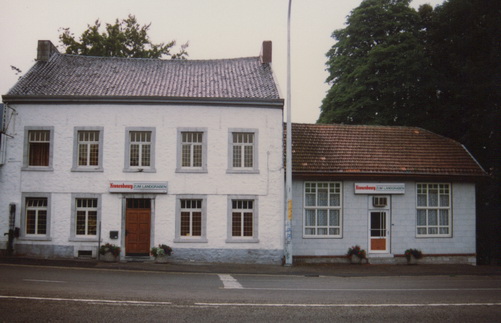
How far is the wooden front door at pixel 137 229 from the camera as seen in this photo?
21328mm

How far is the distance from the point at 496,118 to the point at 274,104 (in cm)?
1182

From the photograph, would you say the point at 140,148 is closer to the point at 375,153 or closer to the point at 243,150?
the point at 243,150

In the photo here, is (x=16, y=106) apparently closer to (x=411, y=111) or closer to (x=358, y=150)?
(x=358, y=150)

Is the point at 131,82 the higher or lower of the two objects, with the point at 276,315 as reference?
higher

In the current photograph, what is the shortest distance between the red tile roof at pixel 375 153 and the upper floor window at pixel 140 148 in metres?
6.43

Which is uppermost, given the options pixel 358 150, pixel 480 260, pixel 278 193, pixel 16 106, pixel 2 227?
pixel 16 106

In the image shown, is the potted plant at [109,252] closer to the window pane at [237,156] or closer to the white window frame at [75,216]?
the white window frame at [75,216]

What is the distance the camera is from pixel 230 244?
21.4 m

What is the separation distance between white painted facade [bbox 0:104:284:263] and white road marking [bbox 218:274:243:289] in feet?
15.8

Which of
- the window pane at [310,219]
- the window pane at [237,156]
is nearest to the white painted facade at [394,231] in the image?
the window pane at [310,219]

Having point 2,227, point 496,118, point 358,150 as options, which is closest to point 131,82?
point 2,227

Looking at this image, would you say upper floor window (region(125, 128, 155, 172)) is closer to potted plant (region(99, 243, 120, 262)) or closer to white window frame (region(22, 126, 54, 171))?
white window frame (region(22, 126, 54, 171))

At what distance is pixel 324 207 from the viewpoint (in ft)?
73.0

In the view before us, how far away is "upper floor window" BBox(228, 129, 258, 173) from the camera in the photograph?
21812 millimetres
